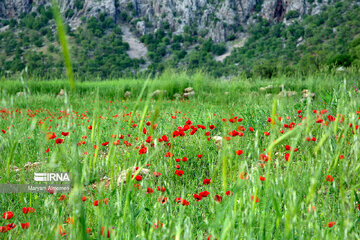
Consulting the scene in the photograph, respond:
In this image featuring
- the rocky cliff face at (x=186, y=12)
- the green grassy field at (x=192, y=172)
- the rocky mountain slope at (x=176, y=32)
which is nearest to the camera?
the green grassy field at (x=192, y=172)

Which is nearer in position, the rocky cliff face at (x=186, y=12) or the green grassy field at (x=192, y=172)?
the green grassy field at (x=192, y=172)

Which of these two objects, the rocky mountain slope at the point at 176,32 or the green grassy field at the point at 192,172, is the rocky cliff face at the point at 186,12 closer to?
the rocky mountain slope at the point at 176,32

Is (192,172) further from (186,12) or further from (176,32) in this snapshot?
(186,12)

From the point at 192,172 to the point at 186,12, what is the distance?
68723 millimetres

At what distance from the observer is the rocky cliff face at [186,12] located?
202 feet

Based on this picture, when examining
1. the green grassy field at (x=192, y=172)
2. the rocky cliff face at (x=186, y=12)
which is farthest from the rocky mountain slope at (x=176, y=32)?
the green grassy field at (x=192, y=172)

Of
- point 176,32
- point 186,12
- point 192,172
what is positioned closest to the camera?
point 192,172

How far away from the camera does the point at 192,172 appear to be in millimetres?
2256

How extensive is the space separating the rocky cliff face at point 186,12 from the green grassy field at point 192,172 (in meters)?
62.7

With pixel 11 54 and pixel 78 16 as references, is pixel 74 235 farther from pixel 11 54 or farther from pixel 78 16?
pixel 78 16

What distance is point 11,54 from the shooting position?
4450cm

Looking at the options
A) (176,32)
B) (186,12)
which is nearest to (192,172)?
(176,32)

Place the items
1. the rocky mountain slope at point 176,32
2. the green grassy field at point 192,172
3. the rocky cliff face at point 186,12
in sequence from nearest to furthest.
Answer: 1. the green grassy field at point 192,172
2. the rocky mountain slope at point 176,32
3. the rocky cliff face at point 186,12

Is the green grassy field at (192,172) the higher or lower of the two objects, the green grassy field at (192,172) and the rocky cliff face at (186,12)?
the lower
